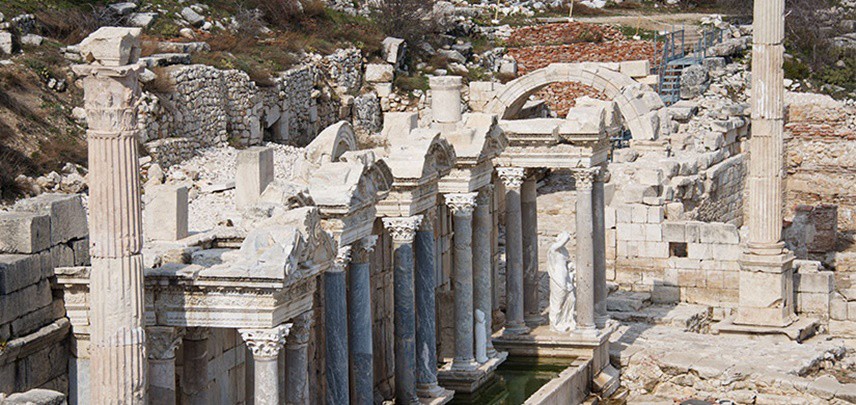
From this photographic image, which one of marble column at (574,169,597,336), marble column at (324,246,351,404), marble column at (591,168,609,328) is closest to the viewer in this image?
marble column at (324,246,351,404)

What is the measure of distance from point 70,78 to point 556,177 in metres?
9.87

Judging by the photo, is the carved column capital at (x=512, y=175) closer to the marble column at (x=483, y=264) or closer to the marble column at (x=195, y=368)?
the marble column at (x=483, y=264)

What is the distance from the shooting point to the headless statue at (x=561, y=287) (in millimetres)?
21391

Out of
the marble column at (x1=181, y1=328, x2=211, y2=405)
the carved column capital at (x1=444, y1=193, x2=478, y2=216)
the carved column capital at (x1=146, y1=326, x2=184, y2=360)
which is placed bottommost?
the marble column at (x1=181, y1=328, x2=211, y2=405)

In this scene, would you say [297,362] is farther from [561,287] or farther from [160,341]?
[561,287]

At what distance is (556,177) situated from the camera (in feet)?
105

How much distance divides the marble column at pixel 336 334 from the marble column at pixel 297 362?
1245 millimetres

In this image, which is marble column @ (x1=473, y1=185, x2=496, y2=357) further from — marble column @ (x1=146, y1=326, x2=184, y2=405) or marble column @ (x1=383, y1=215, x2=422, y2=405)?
marble column @ (x1=146, y1=326, x2=184, y2=405)

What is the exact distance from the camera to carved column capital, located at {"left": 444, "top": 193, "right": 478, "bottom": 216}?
767 inches

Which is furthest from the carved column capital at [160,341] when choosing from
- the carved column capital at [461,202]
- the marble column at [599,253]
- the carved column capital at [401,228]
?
the marble column at [599,253]

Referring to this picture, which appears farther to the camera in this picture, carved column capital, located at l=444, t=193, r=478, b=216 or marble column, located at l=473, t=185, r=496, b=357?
marble column, located at l=473, t=185, r=496, b=357

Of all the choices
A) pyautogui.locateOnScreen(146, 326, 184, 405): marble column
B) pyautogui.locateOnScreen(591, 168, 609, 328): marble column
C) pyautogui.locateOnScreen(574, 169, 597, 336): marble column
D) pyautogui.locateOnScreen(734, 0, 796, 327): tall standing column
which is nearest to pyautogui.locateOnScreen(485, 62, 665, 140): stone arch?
pyautogui.locateOnScreen(734, 0, 796, 327): tall standing column

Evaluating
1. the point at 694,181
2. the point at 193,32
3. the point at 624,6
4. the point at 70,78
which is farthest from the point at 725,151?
the point at 624,6

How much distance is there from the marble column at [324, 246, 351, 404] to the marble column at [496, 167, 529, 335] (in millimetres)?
5783
